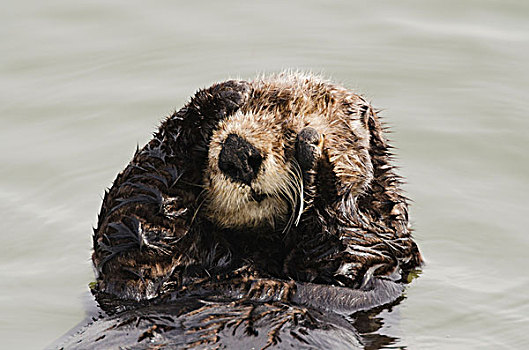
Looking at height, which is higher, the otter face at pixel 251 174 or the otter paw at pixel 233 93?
the otter paw at pixel 233 93

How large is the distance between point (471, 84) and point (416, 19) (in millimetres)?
1025

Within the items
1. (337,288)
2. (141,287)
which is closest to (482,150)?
(337,288)

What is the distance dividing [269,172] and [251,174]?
0.09 meters

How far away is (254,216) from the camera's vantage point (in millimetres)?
4422

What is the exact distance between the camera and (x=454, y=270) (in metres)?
5.59

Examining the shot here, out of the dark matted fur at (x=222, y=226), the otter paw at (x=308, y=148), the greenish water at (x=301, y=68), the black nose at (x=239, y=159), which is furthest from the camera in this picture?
the greenish water at (x=301, y=68)

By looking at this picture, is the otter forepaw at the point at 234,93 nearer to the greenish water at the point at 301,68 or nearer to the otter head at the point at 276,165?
the otter head at the point at 276,165

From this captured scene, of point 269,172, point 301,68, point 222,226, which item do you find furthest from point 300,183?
point 301,68

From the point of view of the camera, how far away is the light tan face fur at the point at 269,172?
430 cm

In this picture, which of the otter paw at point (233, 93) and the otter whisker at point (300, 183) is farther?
the otter paw at point (233, 93)

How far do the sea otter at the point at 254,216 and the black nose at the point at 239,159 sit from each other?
62mm

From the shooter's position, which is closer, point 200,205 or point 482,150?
point 200,205

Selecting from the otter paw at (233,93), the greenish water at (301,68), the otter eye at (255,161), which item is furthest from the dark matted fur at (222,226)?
the greenish water at (301,68)

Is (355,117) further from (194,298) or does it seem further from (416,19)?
(416,19)
